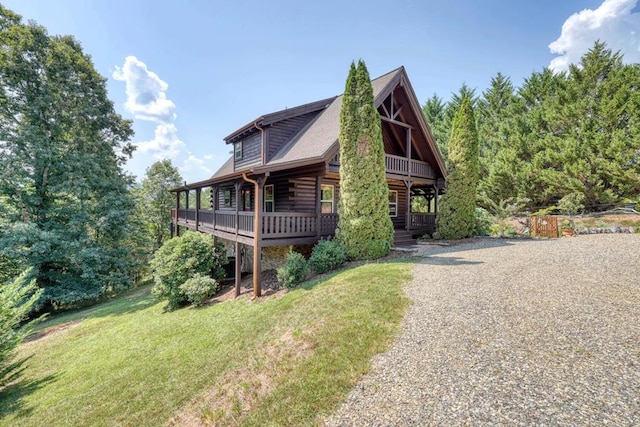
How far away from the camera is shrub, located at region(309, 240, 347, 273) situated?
31.1 ft

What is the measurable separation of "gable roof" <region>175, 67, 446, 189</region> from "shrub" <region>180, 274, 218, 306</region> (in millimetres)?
4102

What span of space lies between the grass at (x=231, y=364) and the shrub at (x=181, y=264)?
1.63 metres

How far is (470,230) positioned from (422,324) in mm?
11150

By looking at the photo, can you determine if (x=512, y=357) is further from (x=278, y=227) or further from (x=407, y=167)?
(x=407, y=167)

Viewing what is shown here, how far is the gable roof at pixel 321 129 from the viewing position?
1135 cm

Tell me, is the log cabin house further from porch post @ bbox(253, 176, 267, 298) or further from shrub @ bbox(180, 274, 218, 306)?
shrub @ bbox(180, 274, 218, 306)

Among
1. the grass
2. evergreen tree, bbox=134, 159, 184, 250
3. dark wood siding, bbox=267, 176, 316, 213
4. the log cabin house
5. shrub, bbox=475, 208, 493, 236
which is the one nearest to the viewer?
the grass

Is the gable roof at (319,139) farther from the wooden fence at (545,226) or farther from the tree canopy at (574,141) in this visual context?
the tree canopy at (574,141)

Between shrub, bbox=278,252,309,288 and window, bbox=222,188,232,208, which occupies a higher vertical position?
window, bbox=222,188,232,208

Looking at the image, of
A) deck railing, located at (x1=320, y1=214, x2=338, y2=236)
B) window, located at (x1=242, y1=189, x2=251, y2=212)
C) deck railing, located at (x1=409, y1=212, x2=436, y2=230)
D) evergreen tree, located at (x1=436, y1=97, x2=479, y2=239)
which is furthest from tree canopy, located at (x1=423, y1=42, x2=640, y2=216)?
window, located at (x1=242, y1=189, x2=251, y2=212)

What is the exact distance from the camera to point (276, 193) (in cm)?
1440

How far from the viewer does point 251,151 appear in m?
15.5

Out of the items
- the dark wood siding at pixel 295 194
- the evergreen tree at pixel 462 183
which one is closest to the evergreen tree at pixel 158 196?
the dark wood siding at pixel 295 194

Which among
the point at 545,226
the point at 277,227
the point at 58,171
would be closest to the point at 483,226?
the point at 545,226
